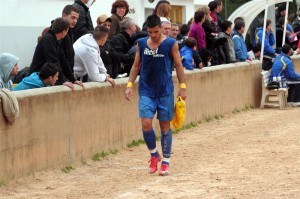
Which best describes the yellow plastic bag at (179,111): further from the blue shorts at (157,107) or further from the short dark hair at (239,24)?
the short dark hair at (239,24)

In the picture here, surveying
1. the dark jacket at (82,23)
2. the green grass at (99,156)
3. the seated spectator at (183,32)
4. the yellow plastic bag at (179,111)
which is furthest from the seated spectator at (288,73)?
the yellow plastic bag at (179,111)

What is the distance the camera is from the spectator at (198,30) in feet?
60.4

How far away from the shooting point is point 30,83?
1186cm

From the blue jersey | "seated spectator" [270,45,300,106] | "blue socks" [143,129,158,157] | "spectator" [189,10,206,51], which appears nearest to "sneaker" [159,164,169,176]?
"blue socks" [143,129,158,157]

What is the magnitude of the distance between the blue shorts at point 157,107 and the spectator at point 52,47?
1.14m

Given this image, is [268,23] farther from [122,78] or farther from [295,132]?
[122,78]

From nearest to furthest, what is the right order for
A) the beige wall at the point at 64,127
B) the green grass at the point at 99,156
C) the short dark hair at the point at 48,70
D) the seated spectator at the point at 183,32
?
the beige wall at the point at 64,127, the short dark hair at the point at 48,70, the green grass at the point at 99,156, the seated spectator at the point at 183,32

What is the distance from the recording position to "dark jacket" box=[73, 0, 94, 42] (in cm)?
1434

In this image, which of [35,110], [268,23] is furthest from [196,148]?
[268,23]

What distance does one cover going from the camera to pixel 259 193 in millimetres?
9727

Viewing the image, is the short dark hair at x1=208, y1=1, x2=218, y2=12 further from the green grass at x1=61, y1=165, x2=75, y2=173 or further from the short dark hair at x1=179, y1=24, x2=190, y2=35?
the green grass at x1=61, y1=165, x2=75, y2=173

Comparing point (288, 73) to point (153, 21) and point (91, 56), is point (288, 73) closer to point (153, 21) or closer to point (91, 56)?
point (91, 56)

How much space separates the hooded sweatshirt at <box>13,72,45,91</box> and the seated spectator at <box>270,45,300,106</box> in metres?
11.0

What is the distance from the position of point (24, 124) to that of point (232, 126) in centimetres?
736
